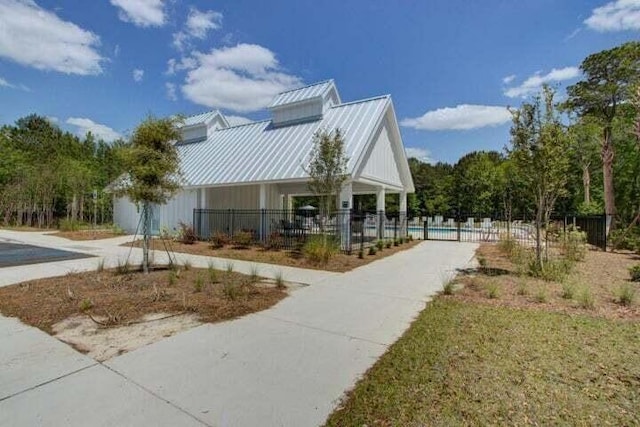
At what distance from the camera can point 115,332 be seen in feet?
15.5

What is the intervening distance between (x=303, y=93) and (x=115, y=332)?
53.1ft

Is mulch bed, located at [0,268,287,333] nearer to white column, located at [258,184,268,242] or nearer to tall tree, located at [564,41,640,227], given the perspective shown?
white column, located at [258,184,268,242]

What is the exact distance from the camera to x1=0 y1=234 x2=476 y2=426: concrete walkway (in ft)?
9.36

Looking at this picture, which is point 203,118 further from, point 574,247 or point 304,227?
point 574,247

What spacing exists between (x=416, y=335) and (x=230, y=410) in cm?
277

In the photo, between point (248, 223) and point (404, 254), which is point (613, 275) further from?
point (248, 223)

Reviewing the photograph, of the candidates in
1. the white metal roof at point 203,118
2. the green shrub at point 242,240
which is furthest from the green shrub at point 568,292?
the white metal roof at point 203,118

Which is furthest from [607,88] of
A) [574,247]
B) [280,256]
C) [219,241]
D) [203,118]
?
[203,118]

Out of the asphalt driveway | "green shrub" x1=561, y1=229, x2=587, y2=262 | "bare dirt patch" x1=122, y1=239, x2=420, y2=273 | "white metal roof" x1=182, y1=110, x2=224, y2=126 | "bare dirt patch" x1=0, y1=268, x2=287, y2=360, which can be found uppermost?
"white metal roof" x1=182, y1=110, x2=224, y2=126

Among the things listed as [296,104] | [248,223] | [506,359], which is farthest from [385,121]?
[506,359]

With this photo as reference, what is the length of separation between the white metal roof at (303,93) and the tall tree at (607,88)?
16.9 m

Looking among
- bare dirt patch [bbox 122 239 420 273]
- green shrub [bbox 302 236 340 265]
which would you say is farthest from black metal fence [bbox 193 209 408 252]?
green shrub [bbox 302 236 340 265]

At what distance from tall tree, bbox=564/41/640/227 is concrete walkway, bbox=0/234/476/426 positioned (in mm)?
24568

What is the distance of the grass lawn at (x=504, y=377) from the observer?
280 cm
